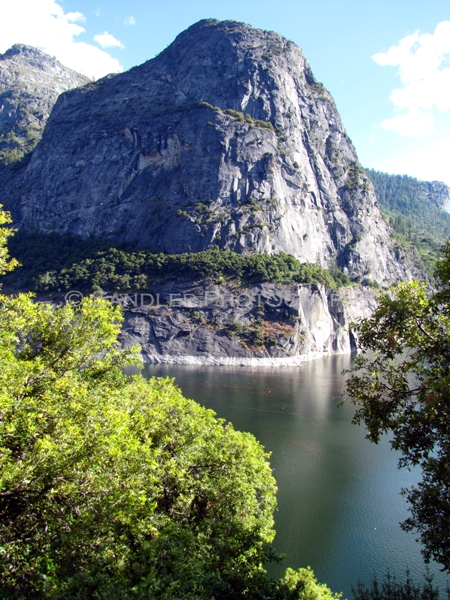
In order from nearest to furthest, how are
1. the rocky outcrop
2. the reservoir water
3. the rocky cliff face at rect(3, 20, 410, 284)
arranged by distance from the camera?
the reservoir water, the rocky outcrop, the rocky cliff face at rect(3, 20, 410, 284)

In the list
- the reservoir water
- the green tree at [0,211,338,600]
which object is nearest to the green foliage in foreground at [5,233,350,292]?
A: the reservoir water

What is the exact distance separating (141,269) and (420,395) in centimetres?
10527

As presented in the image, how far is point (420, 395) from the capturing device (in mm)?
10578

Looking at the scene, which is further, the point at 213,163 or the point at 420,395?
the point at 213,163

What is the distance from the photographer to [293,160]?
135250mm

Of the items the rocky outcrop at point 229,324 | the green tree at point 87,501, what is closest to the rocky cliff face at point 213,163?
the rocky outcrop at point 229,324

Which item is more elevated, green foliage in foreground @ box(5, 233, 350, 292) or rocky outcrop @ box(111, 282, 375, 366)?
green foliage in foreground @ box(5, 233, 350, 292)

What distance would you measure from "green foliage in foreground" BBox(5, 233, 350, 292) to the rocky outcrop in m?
3.75

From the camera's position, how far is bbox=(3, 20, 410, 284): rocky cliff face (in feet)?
403

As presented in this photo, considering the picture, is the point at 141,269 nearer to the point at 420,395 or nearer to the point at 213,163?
the point at 213,163

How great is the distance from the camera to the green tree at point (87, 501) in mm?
10086

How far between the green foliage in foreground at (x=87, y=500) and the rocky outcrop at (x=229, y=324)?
7609 centimetres

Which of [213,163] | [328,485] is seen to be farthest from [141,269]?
[328,485]

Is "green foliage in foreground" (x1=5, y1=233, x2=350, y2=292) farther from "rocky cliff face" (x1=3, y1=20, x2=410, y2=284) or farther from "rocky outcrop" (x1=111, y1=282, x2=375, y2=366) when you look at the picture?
"rocky cliff face" (x1=3, y1=20, x2=410, y2=284)
